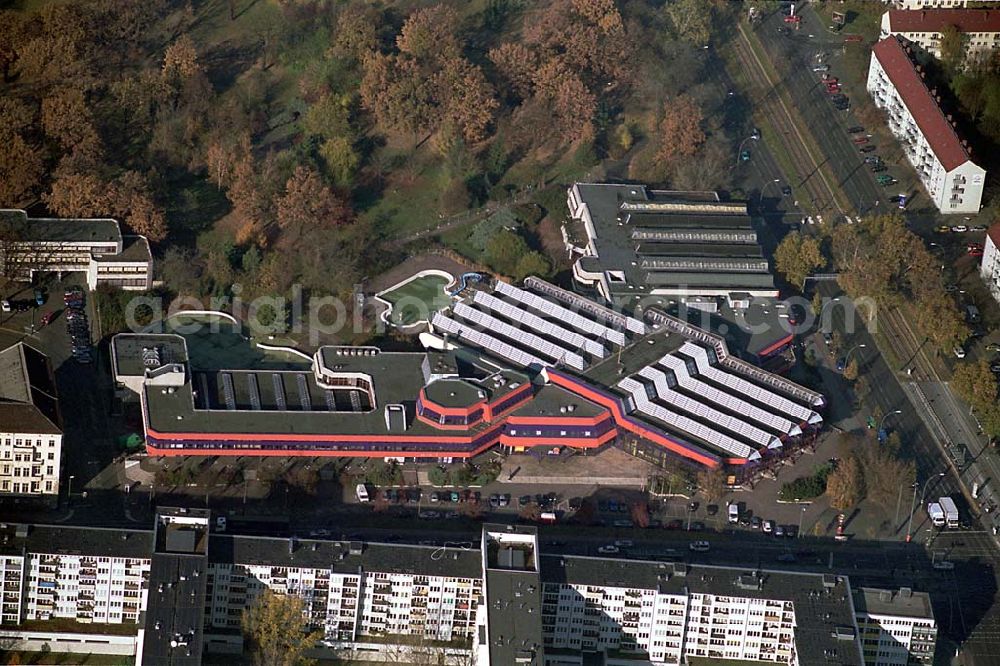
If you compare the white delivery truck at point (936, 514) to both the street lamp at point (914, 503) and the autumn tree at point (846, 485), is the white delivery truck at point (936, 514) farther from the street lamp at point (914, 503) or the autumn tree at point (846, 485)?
the autumn tree at point (846, 485)

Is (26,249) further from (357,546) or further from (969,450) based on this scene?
(969,450)

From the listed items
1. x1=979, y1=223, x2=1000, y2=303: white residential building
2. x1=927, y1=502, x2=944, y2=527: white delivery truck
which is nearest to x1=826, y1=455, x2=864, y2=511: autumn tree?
x1=927, y1=502, x2=944, y2=527: white delivery truck

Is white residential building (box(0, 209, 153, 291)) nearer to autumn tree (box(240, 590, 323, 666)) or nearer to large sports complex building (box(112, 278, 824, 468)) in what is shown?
large sports complex building (box(112, 278, 824, 468))

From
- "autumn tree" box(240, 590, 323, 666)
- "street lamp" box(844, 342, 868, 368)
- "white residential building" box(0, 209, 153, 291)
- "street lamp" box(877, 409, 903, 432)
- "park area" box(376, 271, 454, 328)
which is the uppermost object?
"white residential building" box(0, 209, 153, 291)

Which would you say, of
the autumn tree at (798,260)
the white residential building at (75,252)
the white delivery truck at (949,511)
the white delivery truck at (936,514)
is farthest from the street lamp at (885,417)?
the white residential building at (75,252)

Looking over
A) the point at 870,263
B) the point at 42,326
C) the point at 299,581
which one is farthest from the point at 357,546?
the point at 870,263

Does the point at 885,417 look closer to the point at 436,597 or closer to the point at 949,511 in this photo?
the point at 949,511
